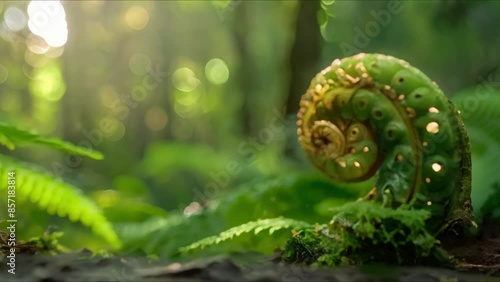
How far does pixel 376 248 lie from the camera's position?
1332 millimetres

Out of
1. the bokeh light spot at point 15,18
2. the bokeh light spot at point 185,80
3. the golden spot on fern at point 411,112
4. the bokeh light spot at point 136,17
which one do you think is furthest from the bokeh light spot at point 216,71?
the golden spot on fern at point 411,112

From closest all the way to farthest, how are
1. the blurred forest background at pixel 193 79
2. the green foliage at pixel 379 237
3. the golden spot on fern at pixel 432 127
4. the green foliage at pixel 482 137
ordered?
the green foliage at pixel 379 237 < the golden spot on fern at pixel 432 127 < the green foliage at pixel 482 137 < the blurred forest background at pixel 193 79

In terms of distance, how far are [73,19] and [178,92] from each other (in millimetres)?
2600

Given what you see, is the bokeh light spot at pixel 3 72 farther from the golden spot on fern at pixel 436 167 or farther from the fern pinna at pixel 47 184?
the golden spot on fern at pixel 436 167

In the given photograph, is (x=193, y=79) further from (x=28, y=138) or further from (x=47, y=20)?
(x=28, y=138)

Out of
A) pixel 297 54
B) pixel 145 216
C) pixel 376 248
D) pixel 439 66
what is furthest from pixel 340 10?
pixel 376 248

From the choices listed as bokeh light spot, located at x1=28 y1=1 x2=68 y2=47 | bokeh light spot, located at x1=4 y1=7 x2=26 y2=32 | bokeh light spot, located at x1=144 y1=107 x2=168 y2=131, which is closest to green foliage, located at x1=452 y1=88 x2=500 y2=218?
bokeh light spot, located at x1=28 y1=1 x2=68 y2=47

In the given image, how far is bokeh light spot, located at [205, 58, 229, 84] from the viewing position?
7.93 meters

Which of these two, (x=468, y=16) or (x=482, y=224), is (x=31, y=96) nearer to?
(x=468, y=16)

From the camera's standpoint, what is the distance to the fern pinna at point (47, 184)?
1524 mm

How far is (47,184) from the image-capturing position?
63.1 inches

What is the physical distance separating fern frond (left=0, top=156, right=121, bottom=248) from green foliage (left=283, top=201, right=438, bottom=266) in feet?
2.35

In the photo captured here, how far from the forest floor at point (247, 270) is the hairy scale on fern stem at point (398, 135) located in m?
0.14

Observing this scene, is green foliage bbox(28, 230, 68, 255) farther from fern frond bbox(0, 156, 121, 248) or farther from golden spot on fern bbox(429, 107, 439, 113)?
golden spot on fern bbox(429, 107, 439, 113)
